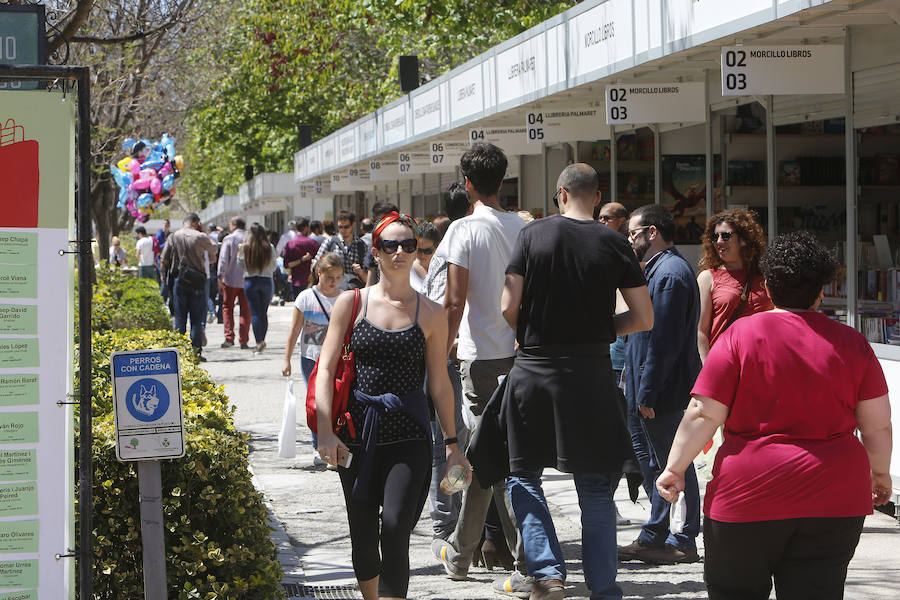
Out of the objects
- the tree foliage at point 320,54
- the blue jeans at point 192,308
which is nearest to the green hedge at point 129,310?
the blue jeans at point 192,308

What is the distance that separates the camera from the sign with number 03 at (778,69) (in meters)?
Result: 8.65

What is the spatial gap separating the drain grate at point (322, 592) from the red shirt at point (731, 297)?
226 centimetres

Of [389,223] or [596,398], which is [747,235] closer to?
[596,398]

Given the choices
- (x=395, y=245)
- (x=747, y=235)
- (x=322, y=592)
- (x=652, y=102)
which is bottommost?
(x=322, y=592)

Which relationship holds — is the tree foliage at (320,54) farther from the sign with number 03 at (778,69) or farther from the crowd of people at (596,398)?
the crowd of people at (596,398)

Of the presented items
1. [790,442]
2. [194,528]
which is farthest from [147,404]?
[790,442]

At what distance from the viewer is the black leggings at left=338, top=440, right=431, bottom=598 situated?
15.9 feet

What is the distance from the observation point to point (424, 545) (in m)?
7.12

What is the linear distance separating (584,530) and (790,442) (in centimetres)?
141

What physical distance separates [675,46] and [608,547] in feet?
17.0

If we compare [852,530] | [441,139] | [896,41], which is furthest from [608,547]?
[441,139]

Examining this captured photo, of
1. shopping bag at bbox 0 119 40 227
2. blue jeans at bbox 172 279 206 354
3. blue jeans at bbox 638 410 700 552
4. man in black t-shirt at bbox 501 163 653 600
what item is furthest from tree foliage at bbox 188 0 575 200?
shopping bag at bbox 0 119 40 227

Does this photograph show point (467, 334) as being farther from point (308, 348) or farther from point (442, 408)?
point (308, 348)

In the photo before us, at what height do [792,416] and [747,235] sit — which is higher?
[747,235]
